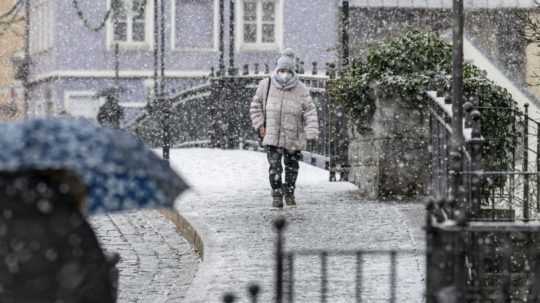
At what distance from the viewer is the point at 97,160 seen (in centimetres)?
395

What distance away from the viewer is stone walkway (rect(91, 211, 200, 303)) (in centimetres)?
925

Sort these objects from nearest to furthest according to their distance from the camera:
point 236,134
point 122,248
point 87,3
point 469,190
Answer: point 469,190, point 122,248, point 236,134, point 87,3

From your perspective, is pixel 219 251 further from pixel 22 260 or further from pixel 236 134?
pixel 236 134

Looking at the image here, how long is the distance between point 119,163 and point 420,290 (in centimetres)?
434

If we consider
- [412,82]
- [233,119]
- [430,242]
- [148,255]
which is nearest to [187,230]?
[148,255]

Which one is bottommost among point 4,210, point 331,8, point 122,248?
point 122,248

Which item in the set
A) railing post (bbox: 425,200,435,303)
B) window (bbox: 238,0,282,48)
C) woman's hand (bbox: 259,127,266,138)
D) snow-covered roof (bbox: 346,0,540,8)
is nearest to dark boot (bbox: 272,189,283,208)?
woman's hand (bbox: 259,127,266,138)

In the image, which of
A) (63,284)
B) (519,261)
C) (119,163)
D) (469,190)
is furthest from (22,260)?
(519,261)

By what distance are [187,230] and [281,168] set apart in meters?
1.77

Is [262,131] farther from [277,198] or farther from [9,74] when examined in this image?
[9,74]

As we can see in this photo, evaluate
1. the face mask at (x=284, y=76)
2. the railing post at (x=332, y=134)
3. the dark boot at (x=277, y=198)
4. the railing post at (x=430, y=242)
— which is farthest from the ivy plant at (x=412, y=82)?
the railing post at (x=430, y=242)

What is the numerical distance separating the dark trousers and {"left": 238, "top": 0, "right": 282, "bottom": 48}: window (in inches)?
808

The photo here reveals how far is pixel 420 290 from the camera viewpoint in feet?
26.5

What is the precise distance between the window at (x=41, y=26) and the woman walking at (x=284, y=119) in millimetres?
22017
